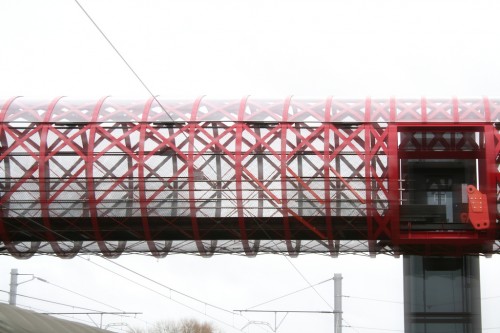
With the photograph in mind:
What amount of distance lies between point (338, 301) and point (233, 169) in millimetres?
19510

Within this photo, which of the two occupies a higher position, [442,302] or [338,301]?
[338,301]

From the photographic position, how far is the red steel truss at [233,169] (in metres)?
29.2

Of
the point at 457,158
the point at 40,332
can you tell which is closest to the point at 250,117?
the point at 457,158

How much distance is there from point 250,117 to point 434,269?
666cm

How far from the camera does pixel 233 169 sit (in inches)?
1174

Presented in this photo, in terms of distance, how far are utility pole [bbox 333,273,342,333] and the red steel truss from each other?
627 inches

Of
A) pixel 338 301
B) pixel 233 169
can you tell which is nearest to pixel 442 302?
pixel 233 169

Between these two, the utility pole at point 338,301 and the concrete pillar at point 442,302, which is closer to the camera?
the concrete pillar at point 442,302

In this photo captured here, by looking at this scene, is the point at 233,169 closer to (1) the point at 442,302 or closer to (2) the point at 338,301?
(1) the point at 442,302

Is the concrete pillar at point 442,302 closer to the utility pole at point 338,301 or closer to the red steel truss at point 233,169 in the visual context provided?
the red steel truss at point 233,169

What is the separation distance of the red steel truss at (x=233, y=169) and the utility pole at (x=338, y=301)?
1592 centimetres

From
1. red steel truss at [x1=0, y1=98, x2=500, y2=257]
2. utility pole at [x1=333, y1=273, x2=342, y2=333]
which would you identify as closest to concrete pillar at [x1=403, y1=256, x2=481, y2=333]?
red steel truss at [x1=0, y1=98, x2=500, y2=257]

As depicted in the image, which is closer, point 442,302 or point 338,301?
point 442,302

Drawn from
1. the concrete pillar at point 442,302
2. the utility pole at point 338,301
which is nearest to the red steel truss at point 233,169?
the concrete pillar at point 442,302
